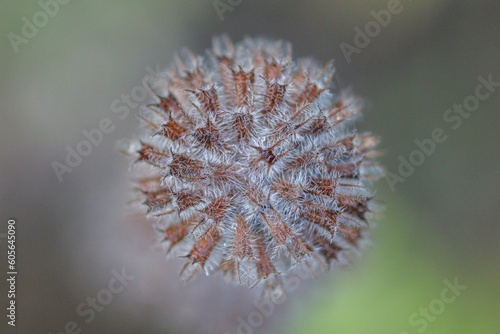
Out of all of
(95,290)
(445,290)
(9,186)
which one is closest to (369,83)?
(445,290)

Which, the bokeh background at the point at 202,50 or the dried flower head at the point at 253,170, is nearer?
the dried flower head at the point at 253,170

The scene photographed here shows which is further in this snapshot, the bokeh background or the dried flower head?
the bokeh background

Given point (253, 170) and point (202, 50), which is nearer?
point (253, 170)

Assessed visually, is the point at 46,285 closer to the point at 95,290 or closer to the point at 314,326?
the point at 95,290

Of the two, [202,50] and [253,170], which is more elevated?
[202,50]
